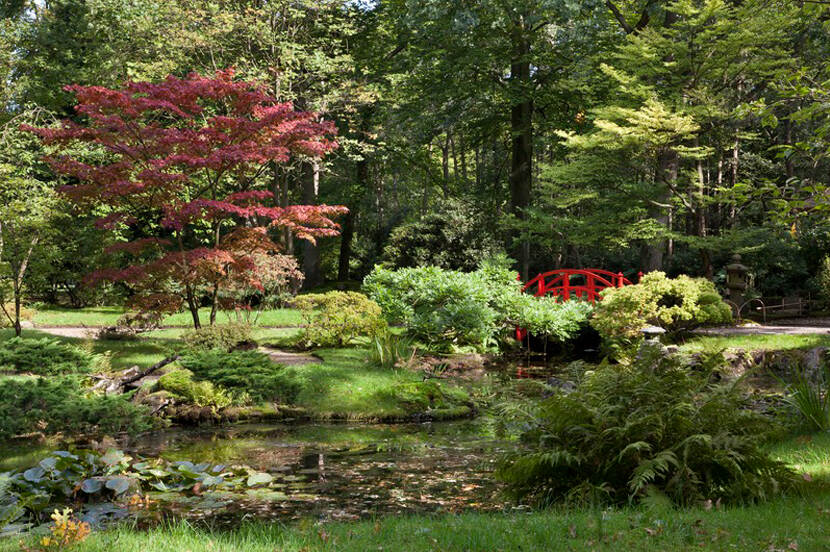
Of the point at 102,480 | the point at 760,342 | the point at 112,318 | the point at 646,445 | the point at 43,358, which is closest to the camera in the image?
the point at 646,445

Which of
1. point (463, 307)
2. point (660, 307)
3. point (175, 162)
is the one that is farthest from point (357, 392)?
point (660, 307)

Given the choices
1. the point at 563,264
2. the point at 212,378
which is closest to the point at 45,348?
the point at 212,378

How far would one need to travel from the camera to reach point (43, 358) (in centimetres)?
1052

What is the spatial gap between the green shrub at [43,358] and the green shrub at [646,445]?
24.6ft

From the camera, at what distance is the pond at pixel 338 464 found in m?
5.83

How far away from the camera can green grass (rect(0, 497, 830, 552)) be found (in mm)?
3879

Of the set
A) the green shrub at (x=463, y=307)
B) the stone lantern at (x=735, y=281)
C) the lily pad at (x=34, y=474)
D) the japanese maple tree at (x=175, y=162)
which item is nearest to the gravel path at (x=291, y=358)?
the japanese maple tree at (x=175, y=162)

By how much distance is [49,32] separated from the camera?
26875mm

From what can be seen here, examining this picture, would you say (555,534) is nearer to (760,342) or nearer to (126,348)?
(760,342)

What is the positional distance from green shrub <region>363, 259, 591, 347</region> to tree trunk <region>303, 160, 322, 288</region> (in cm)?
894

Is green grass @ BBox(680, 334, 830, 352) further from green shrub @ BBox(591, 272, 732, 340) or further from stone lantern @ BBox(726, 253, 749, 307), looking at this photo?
stone lantern @ BBox(726, 253, 749, 307)

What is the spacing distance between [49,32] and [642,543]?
29.9 meters

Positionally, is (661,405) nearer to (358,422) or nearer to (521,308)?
(358,422)

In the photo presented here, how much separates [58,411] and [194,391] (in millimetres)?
2159
